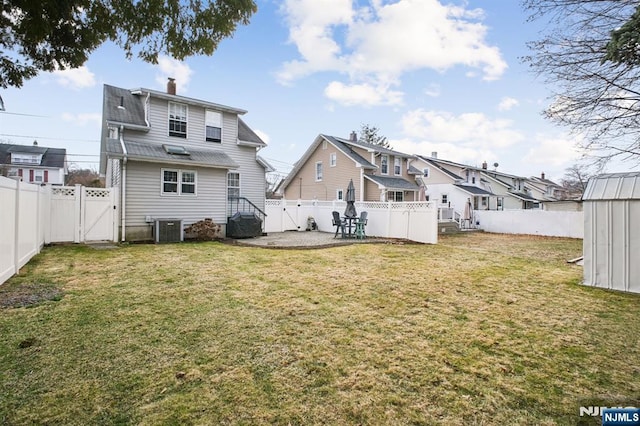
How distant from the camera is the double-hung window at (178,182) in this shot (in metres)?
12.6

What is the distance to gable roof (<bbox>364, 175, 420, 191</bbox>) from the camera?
2064 cm

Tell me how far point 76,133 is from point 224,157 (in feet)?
104

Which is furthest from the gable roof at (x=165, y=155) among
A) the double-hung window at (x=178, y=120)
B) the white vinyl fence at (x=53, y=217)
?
the white vinyl fence at (x=53, y=217)

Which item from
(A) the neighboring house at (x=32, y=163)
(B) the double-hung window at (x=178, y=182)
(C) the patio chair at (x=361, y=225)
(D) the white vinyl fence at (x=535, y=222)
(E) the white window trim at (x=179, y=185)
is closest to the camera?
(E) the white window trim at (x=179, y=185)

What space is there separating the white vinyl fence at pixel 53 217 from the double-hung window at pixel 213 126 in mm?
4850

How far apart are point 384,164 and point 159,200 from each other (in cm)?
1574

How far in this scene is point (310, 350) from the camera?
10.3ft

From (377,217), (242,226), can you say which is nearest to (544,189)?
(377,217)

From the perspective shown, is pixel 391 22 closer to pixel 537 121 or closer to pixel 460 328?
pixel 537 121

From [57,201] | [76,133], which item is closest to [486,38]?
[57,201]

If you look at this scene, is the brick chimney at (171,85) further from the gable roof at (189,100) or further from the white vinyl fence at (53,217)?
the white vinyl fence at (53,217)

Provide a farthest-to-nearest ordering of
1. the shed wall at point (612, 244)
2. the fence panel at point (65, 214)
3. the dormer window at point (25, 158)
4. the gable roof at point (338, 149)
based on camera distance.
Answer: the dormer window at point (25, 158), the gable roof at point (338, 149), the fence panel at point (65, 214), the shed wall at point (612, 244)

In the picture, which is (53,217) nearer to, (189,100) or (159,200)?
(159,200)

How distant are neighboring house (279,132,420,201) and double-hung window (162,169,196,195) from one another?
11151 mm
